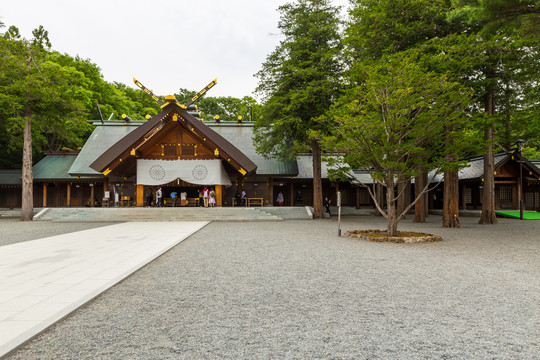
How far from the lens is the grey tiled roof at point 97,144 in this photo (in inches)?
898

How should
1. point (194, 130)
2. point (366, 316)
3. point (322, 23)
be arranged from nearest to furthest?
point (366, 316), point (322, 23), point (194, 130)

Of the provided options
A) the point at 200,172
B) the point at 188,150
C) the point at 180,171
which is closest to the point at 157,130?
the point at 188,150

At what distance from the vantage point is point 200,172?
776 inches

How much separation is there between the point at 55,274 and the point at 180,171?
1490cm

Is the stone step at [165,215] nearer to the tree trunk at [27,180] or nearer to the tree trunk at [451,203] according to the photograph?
the tree trunk at [27,180]

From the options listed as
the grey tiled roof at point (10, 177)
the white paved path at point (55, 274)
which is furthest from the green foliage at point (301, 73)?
the grey tiled roof at point (10, 177)

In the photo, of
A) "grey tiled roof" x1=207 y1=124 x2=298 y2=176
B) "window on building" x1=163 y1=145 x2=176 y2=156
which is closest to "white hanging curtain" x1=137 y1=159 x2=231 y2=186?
"window on building" x1=163 y1=145 x2=176 y2=156

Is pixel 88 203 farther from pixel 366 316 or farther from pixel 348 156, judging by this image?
pixel 366 316

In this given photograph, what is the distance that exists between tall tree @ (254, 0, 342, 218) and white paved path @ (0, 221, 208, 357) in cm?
1018

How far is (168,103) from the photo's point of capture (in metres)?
18.5

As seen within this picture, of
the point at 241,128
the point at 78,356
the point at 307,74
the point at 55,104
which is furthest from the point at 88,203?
the point at 78,356

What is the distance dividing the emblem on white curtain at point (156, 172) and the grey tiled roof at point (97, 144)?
18.6 feet

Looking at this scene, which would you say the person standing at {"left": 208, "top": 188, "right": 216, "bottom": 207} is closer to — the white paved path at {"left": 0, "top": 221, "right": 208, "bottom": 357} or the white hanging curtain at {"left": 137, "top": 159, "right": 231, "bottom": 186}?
the white hanging curtain at {"left": 137, "top": 159, "right": 231, "bottom": 186}

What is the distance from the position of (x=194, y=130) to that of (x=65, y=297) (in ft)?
51.3
